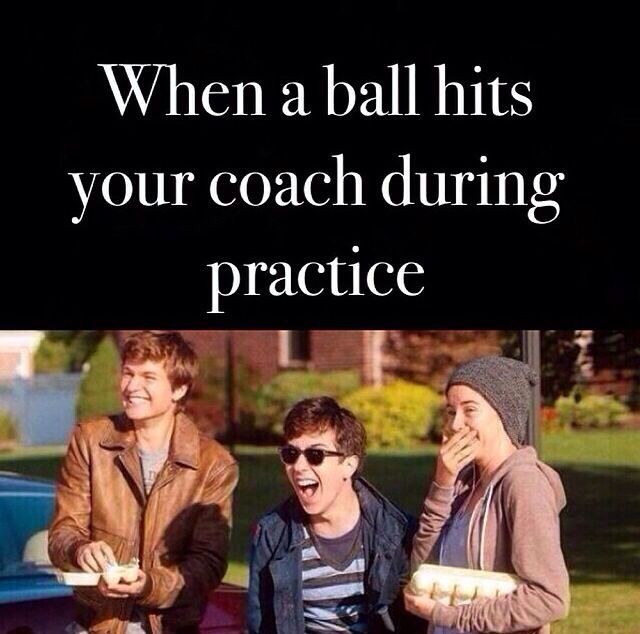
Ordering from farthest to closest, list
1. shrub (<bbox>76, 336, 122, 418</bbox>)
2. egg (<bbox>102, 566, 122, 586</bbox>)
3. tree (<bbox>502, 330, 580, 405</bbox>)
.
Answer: shrub (<bbox>76, 336, 122, 418</bbox>) < tree (<bbox>502, 330, 580, 405</bbox>) < egg (<bbox>102, 566, 122, 586</bbox>)

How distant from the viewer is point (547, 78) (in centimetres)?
602

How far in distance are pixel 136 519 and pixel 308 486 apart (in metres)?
0.63

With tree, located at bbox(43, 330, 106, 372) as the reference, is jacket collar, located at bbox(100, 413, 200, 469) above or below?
below

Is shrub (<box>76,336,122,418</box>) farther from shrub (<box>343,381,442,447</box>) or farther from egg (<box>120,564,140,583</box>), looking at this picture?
egg (<box>120,564,140,583</box>)

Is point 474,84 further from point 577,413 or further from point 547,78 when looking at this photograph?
point 577,413

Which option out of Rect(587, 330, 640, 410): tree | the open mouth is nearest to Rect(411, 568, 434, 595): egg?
the open mouth

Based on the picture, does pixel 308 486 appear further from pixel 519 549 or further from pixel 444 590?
pixel 519 549

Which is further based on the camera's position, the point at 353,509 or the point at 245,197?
the point at 245,197

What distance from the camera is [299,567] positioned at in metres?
4.13

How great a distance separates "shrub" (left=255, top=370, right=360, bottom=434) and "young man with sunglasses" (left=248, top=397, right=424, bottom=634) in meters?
17.3

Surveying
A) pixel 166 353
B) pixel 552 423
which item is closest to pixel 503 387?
pixel 166 353

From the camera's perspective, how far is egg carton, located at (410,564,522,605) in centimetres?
376

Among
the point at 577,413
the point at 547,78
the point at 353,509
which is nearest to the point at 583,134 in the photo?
the point at 547,78

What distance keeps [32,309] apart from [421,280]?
3338 mm
